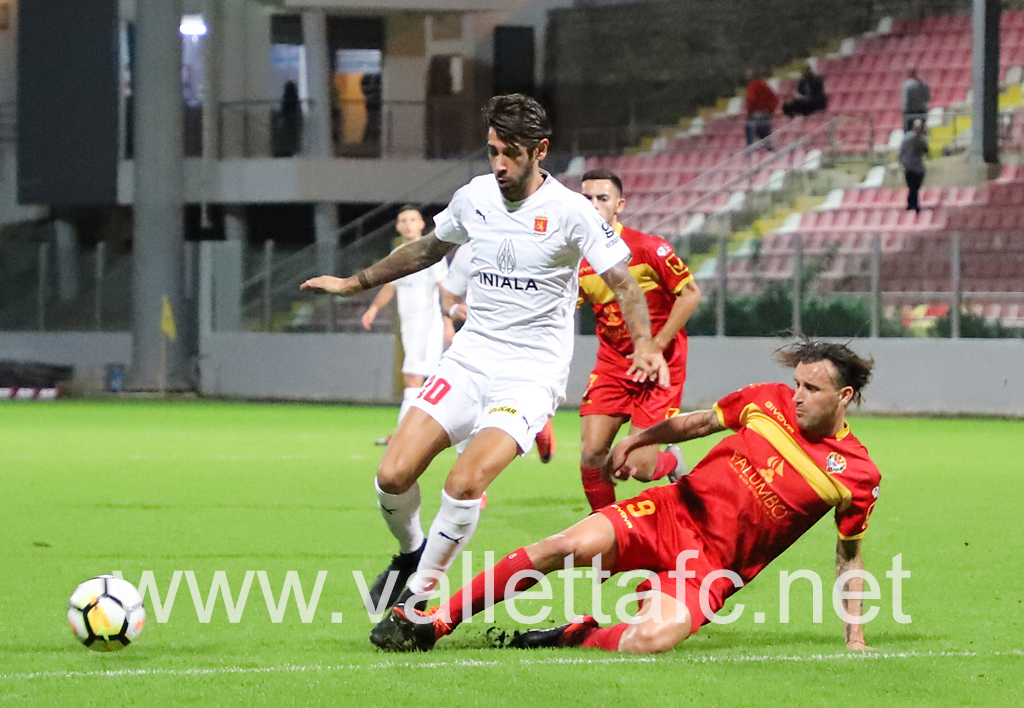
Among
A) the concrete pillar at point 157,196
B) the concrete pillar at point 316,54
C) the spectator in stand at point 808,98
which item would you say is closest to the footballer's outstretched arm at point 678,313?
the concrete pillar at point 157,196

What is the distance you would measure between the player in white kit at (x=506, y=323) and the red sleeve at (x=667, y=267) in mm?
2161

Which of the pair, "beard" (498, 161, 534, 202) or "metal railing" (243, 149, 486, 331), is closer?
"beard" (498, 161, 534, 202)

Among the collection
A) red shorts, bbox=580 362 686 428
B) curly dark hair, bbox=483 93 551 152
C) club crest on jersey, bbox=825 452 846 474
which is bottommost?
red shorts, bbox=580 362 686 428

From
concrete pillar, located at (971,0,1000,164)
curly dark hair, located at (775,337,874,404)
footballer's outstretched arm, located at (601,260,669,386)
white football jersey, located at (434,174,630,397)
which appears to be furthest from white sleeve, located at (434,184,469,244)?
concrete pillar, located at (971,0,1000,164)

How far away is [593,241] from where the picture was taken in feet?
21.1

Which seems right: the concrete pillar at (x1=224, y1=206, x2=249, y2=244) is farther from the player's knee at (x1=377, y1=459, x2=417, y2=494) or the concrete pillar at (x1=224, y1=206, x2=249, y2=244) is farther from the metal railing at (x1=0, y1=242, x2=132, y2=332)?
the player's knee at (x1=377, y1=459, x2=417, y2=494)

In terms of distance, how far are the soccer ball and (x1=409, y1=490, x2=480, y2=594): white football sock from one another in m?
1.04

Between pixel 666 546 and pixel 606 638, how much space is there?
0.40m

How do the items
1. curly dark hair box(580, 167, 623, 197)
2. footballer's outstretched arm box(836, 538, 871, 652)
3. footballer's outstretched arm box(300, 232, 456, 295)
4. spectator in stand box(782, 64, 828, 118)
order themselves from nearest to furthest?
footballer's outstretched arm box(836, 538, 871, 652) → footballer's outstretched arm box(300, 232, 456, 295) → curly dark hair box(580, 167, 623, 197) → spectator in stand box(782, 64, 828, 118)

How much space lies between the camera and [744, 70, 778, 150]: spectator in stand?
27484 millimetres

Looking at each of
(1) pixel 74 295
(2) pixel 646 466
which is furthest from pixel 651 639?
(1) pixel 74 295

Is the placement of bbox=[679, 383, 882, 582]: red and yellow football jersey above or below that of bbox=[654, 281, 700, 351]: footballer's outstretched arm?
below

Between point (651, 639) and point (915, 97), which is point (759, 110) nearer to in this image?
point (915, 97)

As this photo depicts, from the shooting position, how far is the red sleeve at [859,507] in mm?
5953
